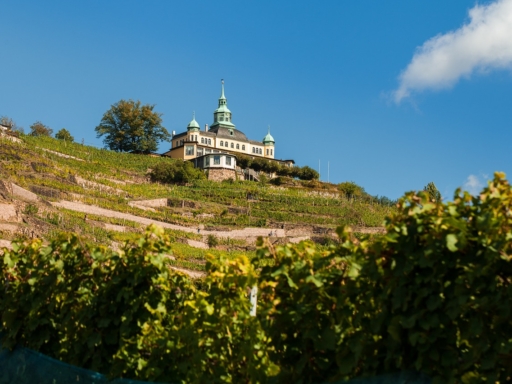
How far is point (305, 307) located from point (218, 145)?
7698 cm

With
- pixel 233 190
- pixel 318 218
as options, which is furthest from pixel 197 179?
pixel 318 218

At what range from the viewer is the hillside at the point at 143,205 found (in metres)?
43.9

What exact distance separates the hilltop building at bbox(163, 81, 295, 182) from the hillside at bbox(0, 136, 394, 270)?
12.5ft

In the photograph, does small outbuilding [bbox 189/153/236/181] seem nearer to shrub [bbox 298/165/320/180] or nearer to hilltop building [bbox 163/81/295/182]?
hilltop building [bbox 163/81/295/182]

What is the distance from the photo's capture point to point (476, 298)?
138 inches

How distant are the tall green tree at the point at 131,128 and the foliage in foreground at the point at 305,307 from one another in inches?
2821

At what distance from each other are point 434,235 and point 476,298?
13.6 inches

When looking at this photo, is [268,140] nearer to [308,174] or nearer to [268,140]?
[268,140]

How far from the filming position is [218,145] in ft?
265

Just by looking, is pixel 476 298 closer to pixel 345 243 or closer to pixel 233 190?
pixel 345 243

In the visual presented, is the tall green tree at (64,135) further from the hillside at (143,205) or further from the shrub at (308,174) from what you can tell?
the shrub at (308,174)

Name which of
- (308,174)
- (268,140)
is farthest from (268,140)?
(308,174)

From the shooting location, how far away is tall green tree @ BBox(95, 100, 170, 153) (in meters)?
76.9

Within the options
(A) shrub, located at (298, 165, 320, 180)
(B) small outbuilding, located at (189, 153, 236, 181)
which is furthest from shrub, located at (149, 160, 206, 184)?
(A) shrub, located at (298, 165, 320, 180)
